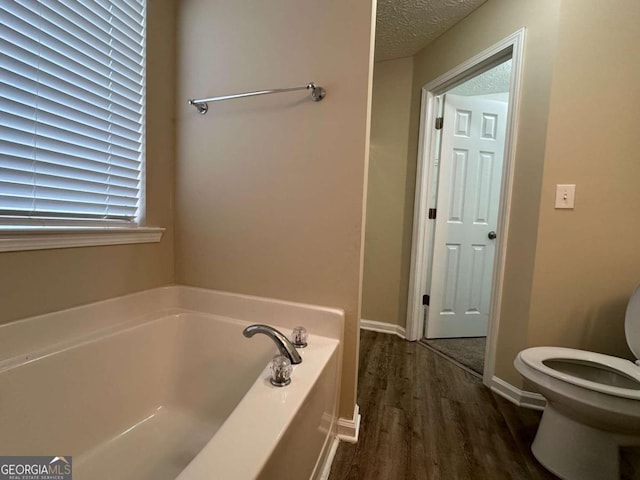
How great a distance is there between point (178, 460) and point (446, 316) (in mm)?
2099

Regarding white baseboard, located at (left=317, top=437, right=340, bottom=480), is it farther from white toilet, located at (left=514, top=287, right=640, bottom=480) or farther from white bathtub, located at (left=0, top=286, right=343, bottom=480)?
white toilet, located at (left=514, top=287, right=640, bottom=480)

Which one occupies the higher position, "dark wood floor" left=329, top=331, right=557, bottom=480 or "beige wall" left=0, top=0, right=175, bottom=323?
"beige wall" left=0, top=0, right=175, bottom=323

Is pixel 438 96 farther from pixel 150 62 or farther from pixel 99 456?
pixel 99 456

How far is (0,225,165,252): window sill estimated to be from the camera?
2.77 feet

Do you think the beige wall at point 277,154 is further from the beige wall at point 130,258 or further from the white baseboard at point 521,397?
the white baseboard at point 521,397

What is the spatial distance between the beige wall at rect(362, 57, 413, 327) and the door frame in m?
0.11

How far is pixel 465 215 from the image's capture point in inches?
90.0

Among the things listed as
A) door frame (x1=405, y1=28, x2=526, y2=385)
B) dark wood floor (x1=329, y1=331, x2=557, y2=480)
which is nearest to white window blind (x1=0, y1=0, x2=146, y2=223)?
dark wood floor (x1=329, y1=331, x2=557, y2=480)

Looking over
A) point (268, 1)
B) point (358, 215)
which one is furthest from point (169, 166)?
point (358, 215)

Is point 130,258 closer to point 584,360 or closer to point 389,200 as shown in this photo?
point 389,200

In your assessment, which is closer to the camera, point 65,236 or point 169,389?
point 65,236

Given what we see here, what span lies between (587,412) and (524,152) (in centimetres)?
124

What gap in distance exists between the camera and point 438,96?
2115 mm

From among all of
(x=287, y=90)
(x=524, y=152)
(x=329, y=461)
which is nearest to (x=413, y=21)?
(x=524, y=152)
